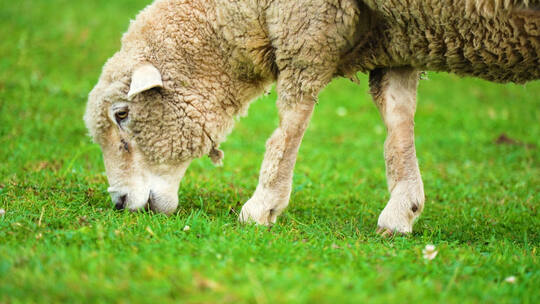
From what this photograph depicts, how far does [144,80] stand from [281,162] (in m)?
1.18

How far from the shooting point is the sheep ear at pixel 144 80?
394 centimetres

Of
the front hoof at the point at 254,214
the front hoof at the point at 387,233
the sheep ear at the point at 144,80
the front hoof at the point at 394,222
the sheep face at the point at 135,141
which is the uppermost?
the sheep ear at the point at 144,80

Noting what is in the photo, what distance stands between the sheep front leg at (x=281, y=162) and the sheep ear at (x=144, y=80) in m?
0.96

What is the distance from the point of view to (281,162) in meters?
3.98

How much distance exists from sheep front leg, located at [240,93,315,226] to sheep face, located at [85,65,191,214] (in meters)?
0.70

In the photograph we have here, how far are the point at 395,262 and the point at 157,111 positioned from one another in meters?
2.18

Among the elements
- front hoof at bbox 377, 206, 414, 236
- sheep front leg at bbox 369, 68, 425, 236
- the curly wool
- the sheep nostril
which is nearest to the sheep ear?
the curly wool

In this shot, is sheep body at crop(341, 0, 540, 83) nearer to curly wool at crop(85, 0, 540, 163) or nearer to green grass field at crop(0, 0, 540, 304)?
curly wool at crop(85, 0, 540, 163)

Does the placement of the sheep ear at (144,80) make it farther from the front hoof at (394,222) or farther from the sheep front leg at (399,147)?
the front hoof at (394,222)

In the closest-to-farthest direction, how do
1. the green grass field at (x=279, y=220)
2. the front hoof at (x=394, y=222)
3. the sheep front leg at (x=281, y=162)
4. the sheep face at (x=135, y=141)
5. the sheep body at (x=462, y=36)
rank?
the green grass field at (x=279, y=220) → the sheep body at (x=462, y=36) → the front hoof at (x=394, y=222) → the sheep front leg at (x=281, y=162) → the sheep face at (x=135, y=141)

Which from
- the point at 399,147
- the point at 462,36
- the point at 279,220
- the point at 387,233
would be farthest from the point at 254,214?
the point at 462,36

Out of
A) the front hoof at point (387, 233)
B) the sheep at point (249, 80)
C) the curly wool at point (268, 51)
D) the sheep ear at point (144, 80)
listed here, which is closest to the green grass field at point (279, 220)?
the front hoof at point (387, 233)

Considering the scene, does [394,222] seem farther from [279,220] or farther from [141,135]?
[141,135]

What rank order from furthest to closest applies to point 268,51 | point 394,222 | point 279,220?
point 279,220 < point 268,51 < point 394,222
